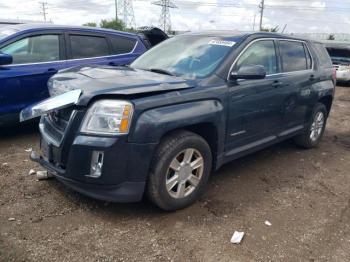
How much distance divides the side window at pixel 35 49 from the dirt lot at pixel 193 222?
4.97 feet

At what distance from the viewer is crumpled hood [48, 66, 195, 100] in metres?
3.22

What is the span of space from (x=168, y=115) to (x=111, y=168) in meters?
0.66

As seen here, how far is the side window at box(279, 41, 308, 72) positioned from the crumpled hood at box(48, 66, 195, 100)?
1.89 m

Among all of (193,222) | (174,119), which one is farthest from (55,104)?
(193,222)

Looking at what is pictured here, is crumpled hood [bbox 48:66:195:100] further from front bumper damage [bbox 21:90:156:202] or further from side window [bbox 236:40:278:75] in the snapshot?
side window [bbox 236:40:278:75]

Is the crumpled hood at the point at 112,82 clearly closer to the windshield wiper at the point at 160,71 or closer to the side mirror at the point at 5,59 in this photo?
the windshield wiper at the point at 160,71

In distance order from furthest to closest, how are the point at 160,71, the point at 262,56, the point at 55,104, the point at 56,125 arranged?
the point at 262,56, the point at 160,71, the point at 56,125, the point at 55,104

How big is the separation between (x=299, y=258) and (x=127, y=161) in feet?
5.26

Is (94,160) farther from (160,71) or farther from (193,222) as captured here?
(160,71)

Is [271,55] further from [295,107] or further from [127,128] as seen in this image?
[127,128]

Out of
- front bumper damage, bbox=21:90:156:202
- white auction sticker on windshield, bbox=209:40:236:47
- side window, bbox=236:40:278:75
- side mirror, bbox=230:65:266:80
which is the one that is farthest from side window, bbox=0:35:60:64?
side mirror, bbox=230:65:266:80

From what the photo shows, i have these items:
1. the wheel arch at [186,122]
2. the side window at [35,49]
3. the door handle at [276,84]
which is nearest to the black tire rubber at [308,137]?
the door handle at [276,84]

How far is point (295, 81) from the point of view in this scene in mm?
5086

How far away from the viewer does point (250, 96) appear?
13.8 ft
